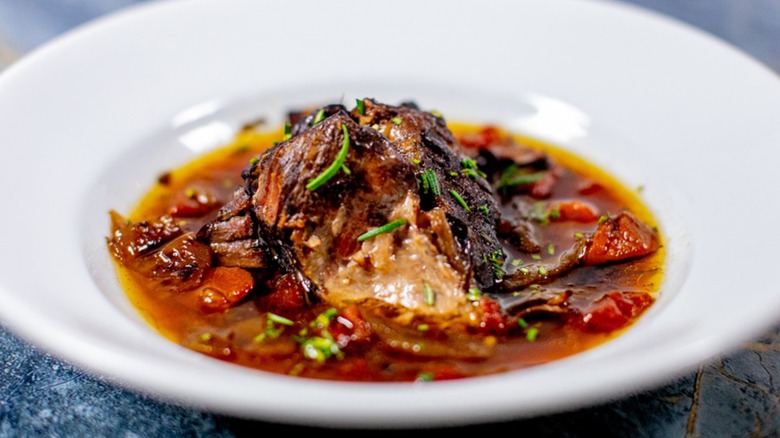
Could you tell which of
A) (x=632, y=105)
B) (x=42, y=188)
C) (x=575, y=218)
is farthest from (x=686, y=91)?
(x=42, y=188)

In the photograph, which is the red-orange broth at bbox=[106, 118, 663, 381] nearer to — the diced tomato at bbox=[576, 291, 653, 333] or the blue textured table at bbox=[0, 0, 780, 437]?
the diced tomato at bbox=[576, 291, 653, 333]

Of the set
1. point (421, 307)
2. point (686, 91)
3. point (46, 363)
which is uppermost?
point (686, 91)

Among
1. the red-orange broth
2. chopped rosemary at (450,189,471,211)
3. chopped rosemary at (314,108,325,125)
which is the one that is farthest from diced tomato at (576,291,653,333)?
chopped rosemary at (314,108,325,125)

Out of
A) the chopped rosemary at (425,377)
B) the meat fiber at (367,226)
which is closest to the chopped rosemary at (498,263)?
the meat fiber at (367,226)

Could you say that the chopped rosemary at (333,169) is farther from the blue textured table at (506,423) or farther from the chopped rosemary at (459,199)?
the blue textured table at (506,423)

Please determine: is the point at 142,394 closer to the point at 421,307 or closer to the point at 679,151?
the point at 421,307
